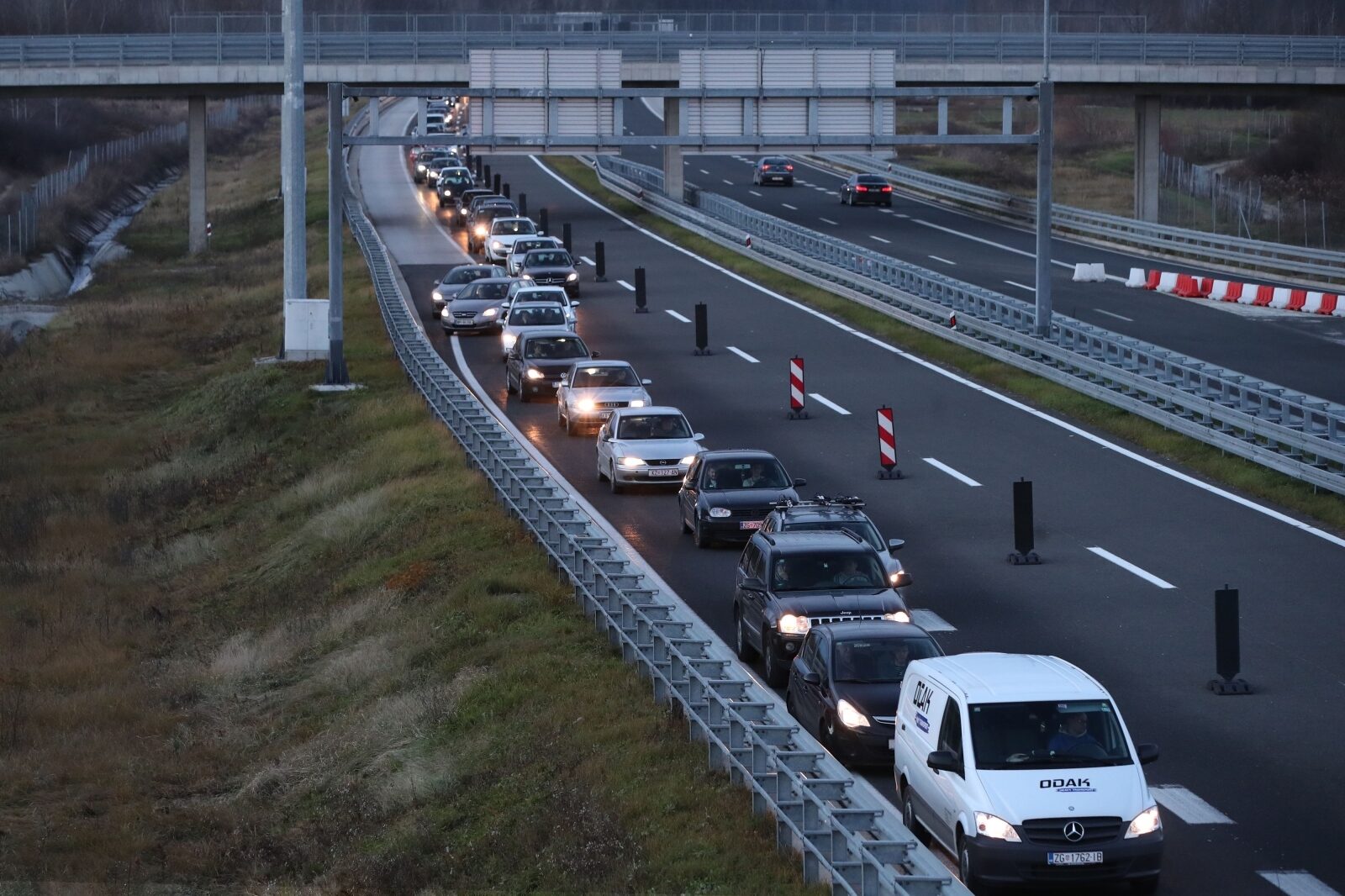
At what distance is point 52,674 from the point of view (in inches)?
989

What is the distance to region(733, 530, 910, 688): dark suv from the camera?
18.9m

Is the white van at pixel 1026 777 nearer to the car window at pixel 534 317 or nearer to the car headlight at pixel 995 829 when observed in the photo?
the car headlight at pixel 995 829

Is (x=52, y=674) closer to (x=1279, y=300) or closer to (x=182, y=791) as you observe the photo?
(x=182, y=791)

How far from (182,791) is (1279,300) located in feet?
129

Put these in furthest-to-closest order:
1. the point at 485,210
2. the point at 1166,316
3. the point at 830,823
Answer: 1. the point at 485,210
2. the point at 1166,316
3. the point at 830,823

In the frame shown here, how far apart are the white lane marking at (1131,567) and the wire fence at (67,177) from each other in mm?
65123

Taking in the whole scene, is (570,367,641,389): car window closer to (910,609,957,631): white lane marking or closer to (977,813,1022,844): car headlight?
(910,609,957,631): white lane marking

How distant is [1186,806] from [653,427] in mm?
16251

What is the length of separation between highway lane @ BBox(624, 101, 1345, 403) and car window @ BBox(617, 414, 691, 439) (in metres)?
14.5

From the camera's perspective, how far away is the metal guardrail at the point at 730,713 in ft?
41.0

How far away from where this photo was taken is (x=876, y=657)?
16.5 meters

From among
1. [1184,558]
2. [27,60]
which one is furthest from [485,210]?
[1184,558]

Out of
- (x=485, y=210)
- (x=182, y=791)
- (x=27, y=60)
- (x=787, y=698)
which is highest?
(x=27, y=60)

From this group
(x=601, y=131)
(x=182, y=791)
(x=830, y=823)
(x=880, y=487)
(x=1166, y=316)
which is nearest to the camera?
(x=830, y=823)
